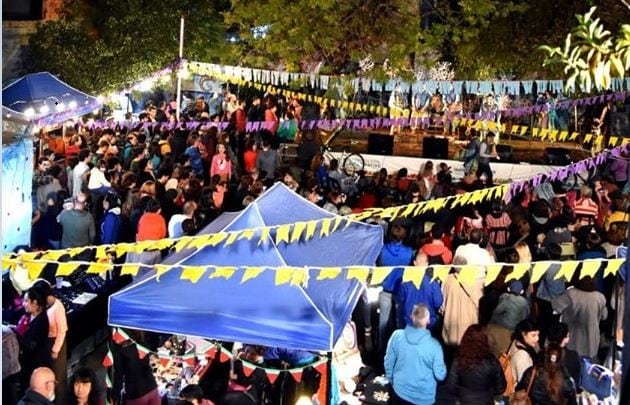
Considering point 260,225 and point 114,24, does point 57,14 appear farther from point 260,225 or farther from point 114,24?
point 260,225

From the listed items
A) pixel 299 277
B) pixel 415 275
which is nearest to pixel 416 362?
pixel 415 275

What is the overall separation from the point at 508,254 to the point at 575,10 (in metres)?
10.5

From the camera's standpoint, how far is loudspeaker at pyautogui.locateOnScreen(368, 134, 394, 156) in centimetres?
1895

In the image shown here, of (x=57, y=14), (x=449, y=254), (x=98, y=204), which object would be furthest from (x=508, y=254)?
(x=57, y=14)

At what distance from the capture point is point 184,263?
7.48 m

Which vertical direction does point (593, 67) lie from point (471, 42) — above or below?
below

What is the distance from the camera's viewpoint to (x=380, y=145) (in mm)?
19047

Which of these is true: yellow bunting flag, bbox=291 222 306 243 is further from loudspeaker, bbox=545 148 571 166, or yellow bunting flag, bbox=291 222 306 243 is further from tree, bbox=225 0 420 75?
loudspeaker, bbox=545 148 571 166

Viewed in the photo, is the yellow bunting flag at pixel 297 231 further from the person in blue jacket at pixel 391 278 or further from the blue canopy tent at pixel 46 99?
the blue canopy tent at pixel 46 99

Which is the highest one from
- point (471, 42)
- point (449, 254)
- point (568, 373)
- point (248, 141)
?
point (471, 42)

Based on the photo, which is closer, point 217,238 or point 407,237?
point 217,238

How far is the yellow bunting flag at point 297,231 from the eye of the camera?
8500 mm

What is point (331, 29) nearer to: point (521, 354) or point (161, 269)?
point (161, 269)

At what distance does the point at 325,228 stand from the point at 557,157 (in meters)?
10.8
